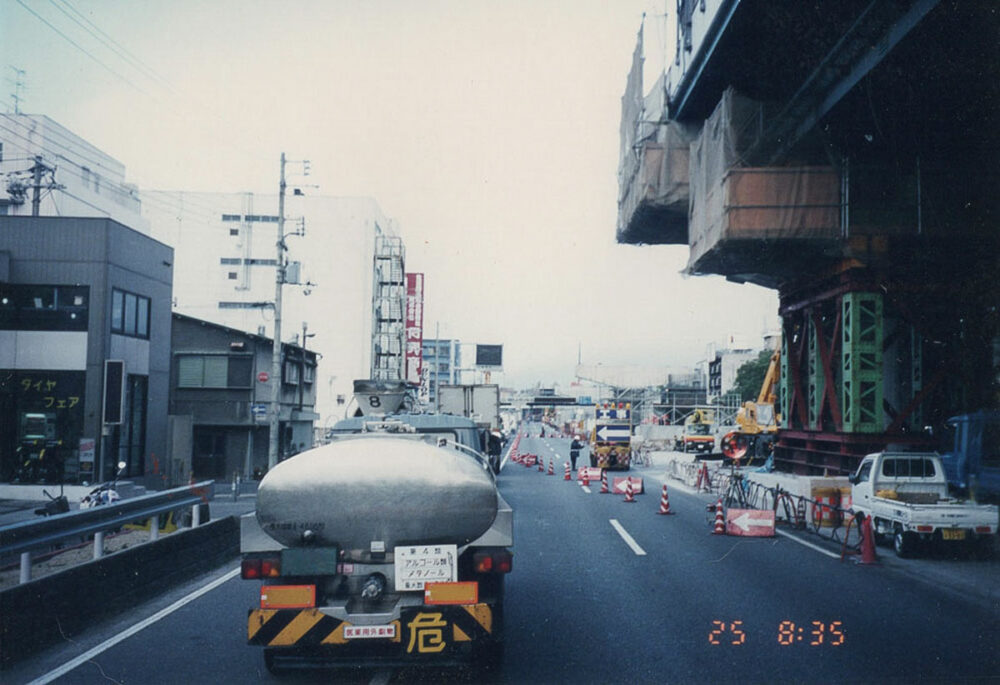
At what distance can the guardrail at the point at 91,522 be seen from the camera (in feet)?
27.4

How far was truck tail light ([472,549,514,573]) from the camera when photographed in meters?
6.74

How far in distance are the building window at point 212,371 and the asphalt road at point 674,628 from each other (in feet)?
89.9

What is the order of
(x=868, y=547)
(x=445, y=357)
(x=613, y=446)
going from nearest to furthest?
(x=868, y=547) < (x=613, y=446) < (x=445, y=357)

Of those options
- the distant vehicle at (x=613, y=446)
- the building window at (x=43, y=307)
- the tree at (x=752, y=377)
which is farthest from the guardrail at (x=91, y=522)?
the tree at (x=752, y=377)

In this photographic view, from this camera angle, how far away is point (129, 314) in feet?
94.5

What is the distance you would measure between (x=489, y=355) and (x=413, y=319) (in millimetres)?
34456

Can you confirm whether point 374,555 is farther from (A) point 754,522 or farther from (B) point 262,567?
(A) point 754,522

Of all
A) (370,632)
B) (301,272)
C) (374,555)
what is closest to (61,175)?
(301,272)

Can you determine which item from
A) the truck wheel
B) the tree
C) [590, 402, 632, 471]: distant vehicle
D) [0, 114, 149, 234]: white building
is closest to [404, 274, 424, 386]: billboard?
[0, 114, 149, 234]: white building

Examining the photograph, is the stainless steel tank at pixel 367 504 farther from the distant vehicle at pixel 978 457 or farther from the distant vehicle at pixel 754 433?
the distant vehicle at pixel 754 433

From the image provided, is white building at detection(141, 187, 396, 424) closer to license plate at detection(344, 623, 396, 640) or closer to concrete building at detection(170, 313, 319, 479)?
concrete building at detection(170, 313, 319, 479)

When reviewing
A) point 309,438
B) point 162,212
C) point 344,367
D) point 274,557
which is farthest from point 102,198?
point 274,557

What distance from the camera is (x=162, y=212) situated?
74.9m

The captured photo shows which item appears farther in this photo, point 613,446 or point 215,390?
point 613,446
